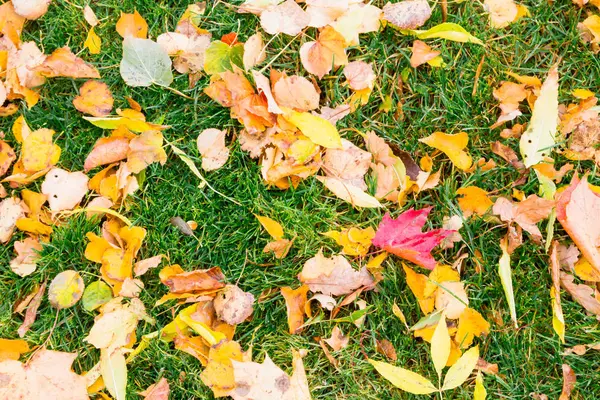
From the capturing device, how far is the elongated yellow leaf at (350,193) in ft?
6.70

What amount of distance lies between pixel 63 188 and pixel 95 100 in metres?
0.34

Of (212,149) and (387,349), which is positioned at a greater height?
(212,149)

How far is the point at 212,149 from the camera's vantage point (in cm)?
211

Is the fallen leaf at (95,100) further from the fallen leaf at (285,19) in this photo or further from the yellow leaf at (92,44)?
the fallen leaf at (285,19)

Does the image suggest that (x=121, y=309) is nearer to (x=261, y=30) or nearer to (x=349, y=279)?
(x=349, y=279)

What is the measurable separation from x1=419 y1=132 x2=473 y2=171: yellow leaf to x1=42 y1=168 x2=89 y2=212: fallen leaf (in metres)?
1.22

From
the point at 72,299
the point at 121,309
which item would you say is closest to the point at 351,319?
the point at 121,309

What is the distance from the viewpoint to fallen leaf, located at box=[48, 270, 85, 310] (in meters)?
2.01

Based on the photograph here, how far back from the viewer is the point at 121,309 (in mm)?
1994

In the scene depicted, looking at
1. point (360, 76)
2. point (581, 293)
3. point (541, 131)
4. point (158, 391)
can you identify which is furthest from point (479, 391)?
point (360, 76)

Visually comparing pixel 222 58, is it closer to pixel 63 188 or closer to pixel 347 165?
pixel 347 165

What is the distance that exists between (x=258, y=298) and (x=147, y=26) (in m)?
1.09

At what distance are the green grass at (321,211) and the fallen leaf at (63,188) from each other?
6 centimetres

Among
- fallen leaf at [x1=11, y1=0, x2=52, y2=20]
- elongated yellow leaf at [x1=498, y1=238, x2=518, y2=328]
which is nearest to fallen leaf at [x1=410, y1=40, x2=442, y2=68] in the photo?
elongated yellow leaf at [x1=498, y1=238, x2=518, y2=328]
